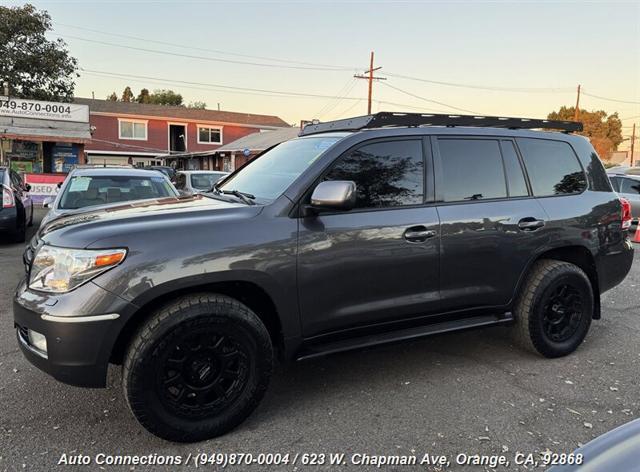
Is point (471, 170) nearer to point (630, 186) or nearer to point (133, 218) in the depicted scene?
point (133, 218)

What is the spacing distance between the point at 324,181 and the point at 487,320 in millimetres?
1746

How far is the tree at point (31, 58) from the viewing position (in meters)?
30.3

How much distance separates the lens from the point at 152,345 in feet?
8.59

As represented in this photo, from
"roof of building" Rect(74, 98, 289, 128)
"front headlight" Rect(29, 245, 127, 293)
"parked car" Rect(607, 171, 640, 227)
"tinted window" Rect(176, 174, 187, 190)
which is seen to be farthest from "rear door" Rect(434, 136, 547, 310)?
"roof of building" Rect(74, 98, 289, 128)

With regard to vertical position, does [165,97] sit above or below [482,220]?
above

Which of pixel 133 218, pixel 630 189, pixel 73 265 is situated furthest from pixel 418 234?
pixel 630 189

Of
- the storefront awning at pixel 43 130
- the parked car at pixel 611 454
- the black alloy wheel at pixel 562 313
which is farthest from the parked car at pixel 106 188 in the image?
the storefront awning at pixel 43 130

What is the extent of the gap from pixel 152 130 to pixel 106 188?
3621cm

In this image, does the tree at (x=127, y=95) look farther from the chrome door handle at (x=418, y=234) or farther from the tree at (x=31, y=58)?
the chrome door handle at (x=418, y=234)

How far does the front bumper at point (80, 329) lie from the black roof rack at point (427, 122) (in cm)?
209

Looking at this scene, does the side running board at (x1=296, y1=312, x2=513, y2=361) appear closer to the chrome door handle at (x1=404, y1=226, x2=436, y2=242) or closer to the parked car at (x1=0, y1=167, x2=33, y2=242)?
the chrome door handle at (x1=404, y1=226, x2=436, y2=242)

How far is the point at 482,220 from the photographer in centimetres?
364

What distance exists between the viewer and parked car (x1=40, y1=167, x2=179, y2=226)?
6691mm

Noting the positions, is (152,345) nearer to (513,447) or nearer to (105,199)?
(513,447)
